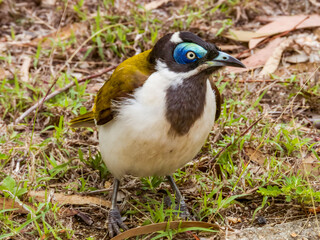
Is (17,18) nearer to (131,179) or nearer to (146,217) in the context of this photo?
(131,179)

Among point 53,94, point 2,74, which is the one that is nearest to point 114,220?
point 53,94

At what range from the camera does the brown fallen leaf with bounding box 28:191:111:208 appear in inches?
182

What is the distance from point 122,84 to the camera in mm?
4203

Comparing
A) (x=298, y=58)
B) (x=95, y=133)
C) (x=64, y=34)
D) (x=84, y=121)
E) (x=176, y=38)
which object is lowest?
(x=95, y=133)

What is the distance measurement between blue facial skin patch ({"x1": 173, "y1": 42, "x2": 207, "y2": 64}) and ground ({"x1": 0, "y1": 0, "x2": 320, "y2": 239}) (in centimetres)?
114

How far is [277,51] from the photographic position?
6602 mm

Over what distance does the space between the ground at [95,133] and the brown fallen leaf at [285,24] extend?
0.08 metres

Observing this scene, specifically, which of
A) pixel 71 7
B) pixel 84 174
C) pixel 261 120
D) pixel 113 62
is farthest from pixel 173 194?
pixel 71 7

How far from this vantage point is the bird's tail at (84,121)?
4.93 m

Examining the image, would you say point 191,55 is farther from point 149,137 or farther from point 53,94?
point 53,94

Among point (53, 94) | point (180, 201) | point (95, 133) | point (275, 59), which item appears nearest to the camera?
point (180, 201)

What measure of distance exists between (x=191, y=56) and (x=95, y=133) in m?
2.01

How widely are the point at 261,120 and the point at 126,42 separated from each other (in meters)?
2.18

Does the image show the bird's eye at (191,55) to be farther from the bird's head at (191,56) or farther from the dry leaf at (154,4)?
the dry leaf at (154,4)
